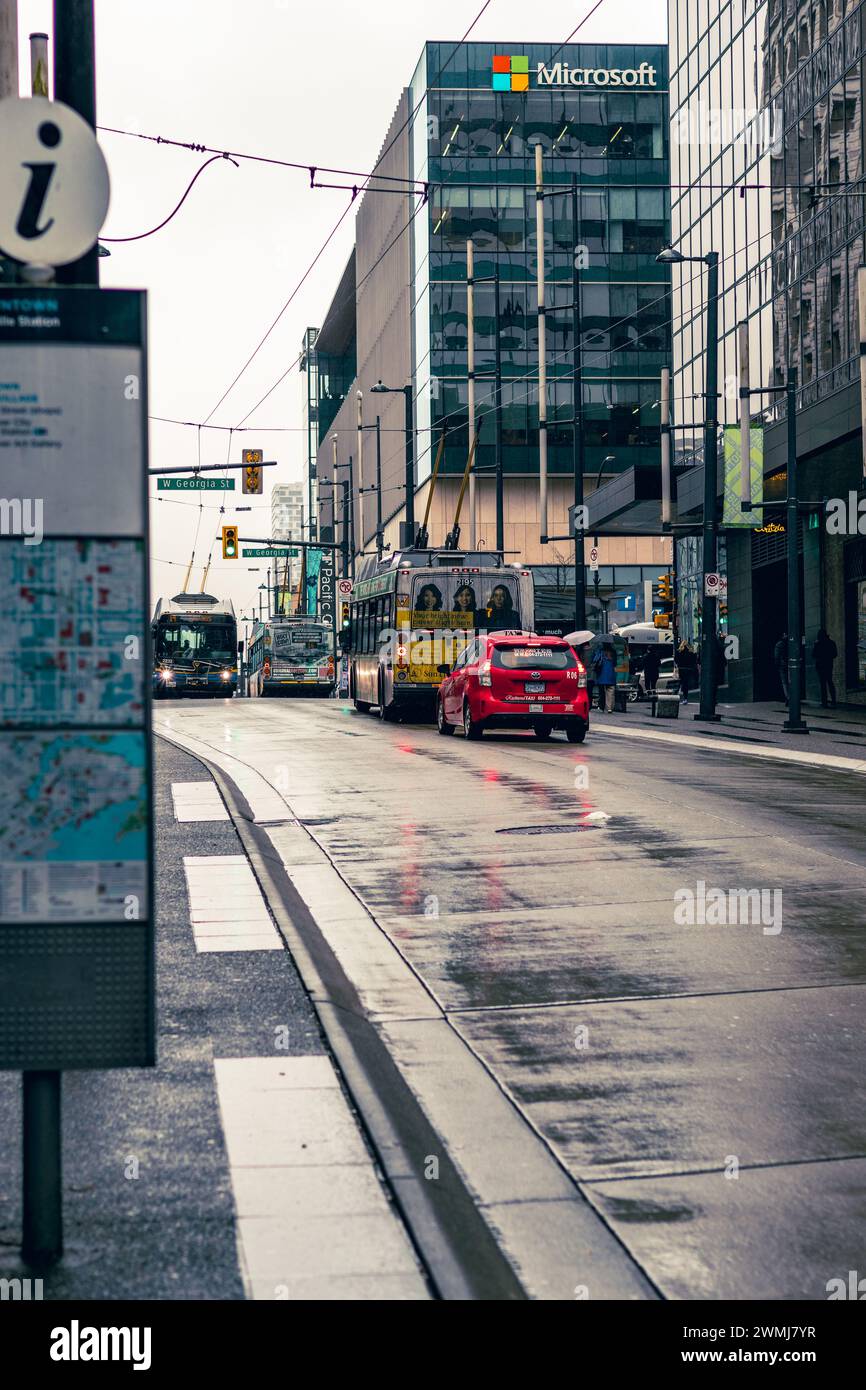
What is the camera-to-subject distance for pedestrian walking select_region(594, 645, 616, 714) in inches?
1615

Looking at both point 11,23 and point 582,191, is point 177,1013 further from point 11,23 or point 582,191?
point 582,191

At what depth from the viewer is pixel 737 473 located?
3806 cm

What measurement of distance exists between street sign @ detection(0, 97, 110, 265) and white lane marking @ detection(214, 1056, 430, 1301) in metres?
2.57

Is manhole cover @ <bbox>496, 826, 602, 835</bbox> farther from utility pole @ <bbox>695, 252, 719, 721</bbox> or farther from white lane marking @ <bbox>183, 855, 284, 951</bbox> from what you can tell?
utility pole @ <bbox>695, 252, 719, 721</bbox>

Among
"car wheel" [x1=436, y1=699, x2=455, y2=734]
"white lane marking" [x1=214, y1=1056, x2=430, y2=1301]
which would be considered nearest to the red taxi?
"car wheel" [x1=436, y1=699, x2=455, y2=734]

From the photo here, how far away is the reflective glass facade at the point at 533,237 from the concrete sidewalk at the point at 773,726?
38.7 metres

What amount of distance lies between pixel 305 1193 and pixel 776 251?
42638 mm

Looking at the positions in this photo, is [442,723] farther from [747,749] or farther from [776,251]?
[776,251]

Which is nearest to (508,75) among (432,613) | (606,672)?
(606,672)

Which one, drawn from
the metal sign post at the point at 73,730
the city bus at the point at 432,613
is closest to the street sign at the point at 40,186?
the metal sign post at the point at 73,730

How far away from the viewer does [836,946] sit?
8766 mm

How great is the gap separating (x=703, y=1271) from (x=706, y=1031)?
2685 millimetres

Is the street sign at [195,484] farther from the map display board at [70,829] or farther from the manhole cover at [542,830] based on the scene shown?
the map display board at [70,829]

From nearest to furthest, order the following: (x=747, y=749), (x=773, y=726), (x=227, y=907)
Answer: (x=227, y=907) < (x=747, y=749) < (x=773, y=726)
